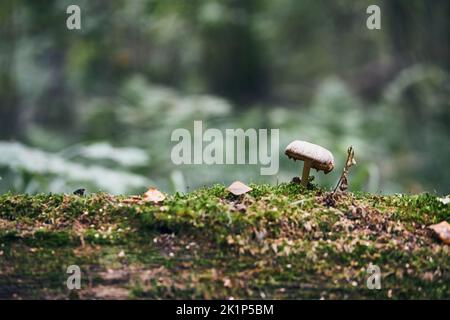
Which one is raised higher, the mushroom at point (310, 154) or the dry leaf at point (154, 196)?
the mushroom at point (310, 154)

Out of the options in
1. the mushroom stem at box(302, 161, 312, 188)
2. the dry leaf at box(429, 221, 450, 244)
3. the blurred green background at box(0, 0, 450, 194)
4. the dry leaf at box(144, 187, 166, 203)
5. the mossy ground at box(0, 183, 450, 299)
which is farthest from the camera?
the blurred green background at box(0, 0, 450, 194)

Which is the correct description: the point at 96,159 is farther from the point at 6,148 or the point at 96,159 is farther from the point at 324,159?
the point at 324,159

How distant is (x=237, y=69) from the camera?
10.3 metres

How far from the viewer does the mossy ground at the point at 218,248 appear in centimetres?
275

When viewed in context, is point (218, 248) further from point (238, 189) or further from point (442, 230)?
point (442, 230)

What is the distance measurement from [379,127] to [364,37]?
3.00 metres

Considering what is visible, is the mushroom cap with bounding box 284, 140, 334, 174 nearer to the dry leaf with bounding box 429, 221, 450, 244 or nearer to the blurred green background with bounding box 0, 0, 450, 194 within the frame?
the dry leaf with bounding box 429, 221, 450, 244

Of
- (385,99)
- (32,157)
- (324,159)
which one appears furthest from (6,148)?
(385,99)

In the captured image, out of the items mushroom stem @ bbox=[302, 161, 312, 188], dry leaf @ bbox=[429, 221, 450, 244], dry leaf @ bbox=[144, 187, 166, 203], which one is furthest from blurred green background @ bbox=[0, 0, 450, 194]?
dry leaf @ bbox=[144, 187, 166, 203]

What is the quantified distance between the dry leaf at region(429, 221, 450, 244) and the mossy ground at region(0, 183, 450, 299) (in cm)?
4

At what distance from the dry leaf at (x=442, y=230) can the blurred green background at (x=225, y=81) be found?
440cm

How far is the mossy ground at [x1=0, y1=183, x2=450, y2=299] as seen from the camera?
2752 mm

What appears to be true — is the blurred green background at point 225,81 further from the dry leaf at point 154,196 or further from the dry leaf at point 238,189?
the dry leaf at point 154,196

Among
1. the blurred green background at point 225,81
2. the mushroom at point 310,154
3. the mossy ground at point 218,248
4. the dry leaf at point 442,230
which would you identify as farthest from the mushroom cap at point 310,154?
the blurred green background at point 225,81
